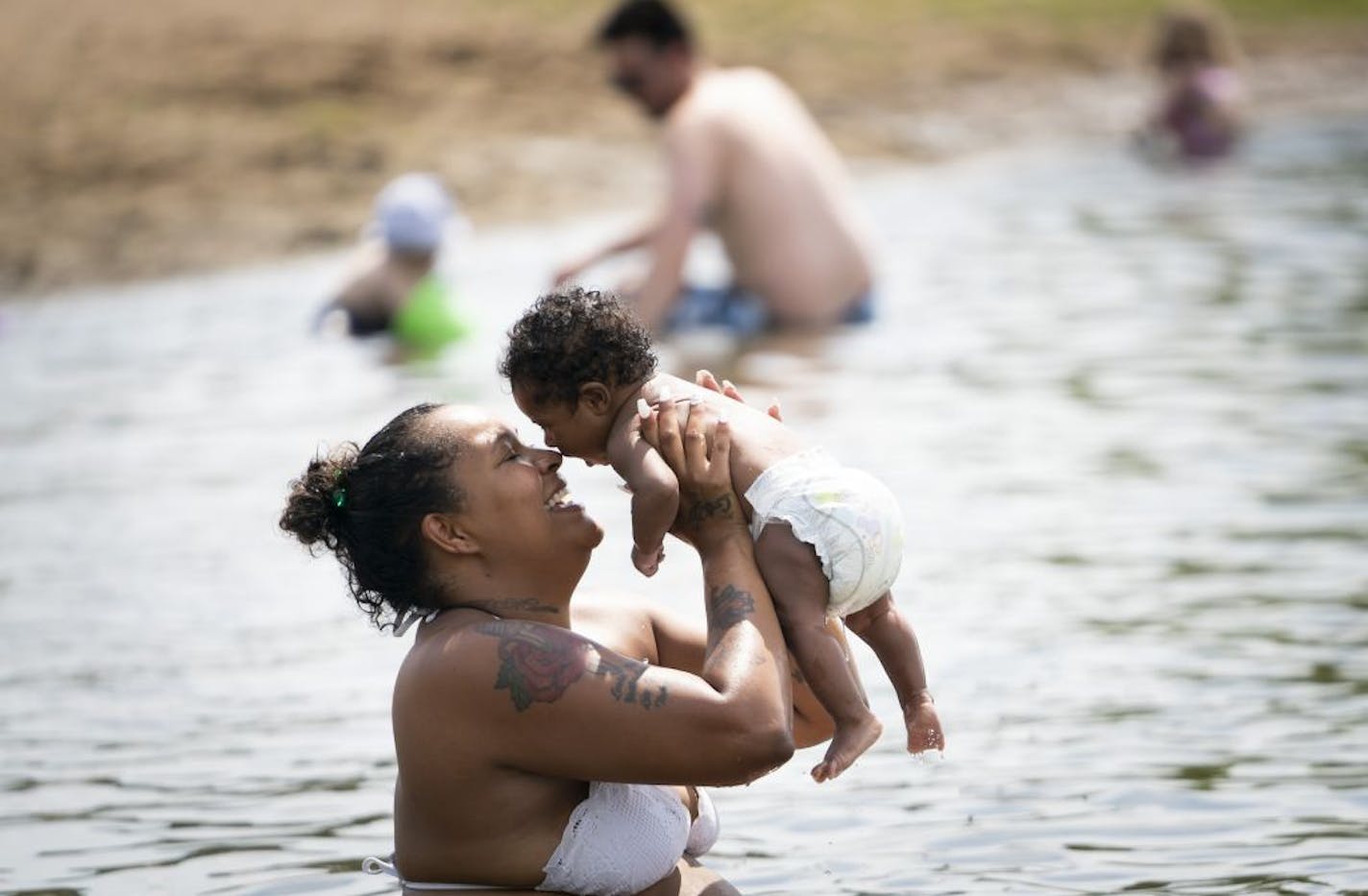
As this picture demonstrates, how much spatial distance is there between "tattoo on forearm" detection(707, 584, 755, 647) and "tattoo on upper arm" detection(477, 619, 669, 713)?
0.16 metres

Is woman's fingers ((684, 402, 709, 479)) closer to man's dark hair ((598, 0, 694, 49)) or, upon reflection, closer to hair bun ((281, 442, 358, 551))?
hair bun ((281, 442, 358, 551))

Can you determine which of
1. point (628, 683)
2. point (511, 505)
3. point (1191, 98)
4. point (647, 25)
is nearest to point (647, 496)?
point (511, 505)

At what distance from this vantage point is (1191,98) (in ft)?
60.5

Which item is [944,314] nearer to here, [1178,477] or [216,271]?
[1178,477]

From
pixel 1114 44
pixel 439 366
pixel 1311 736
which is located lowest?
pixel 1311 736

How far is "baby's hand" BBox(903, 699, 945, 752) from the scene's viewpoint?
4.26 m

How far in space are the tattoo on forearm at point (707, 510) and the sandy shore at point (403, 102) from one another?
36.1 feet

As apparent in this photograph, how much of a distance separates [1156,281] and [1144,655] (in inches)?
280

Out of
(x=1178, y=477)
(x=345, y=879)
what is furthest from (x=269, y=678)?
(x=1178, y=477)

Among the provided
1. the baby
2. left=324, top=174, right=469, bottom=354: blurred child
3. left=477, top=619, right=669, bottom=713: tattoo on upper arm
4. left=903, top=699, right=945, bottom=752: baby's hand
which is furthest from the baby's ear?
left=324, top=174, right=469, bottom=354: blurred child

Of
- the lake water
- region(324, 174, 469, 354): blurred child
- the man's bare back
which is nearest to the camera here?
the lake water

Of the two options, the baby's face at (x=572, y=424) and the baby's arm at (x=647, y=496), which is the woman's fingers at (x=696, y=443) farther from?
the baby's face at (x=572, y=424)

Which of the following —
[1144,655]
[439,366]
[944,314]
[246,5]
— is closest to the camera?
[1144,655]

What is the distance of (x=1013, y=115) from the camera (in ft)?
65.7
